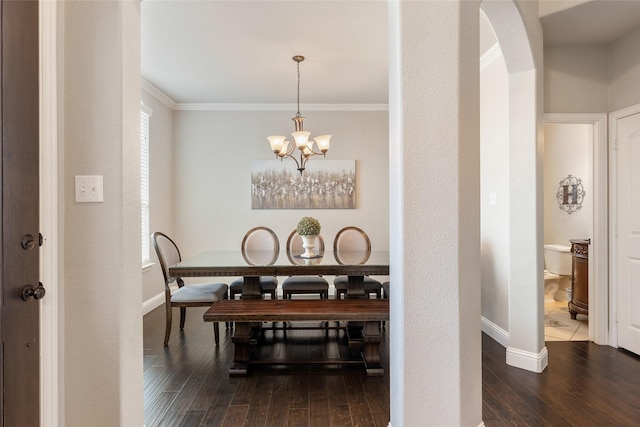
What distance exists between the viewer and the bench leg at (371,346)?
8.29ft

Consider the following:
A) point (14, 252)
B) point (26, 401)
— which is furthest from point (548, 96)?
point (26, 401)

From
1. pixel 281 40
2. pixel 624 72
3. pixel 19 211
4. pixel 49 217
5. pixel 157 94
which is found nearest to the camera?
pixel 19 211

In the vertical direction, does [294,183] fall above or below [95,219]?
above

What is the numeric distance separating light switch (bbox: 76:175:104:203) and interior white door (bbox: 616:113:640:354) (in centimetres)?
374

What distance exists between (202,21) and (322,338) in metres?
2.91

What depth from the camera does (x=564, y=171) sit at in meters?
4.82

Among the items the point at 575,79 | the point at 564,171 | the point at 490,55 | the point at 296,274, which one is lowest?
the point at 296,274

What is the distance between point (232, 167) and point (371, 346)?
3366 mm

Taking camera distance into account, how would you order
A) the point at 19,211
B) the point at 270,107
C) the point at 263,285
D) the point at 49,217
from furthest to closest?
the point at 270,107 < the point at 263,285 < the point at 49,217 < the point at 19,211

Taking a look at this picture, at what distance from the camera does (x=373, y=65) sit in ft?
11.8

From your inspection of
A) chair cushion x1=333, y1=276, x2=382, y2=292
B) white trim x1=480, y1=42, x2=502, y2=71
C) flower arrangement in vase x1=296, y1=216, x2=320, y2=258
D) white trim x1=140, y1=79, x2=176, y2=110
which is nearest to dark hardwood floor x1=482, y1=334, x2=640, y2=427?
chair cushion x1=333, y1=276, x2=382, y2=292

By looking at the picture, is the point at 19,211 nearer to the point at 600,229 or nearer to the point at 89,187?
the point at 89,187

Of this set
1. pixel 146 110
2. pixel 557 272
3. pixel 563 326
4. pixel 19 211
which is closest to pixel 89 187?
pixel 19 211

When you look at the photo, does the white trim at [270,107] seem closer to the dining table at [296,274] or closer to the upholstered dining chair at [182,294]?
the upholstered dining chair at [182,294]
